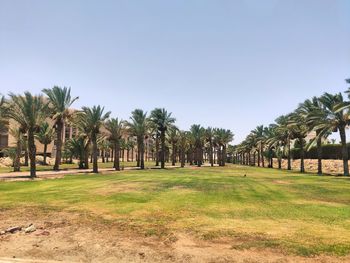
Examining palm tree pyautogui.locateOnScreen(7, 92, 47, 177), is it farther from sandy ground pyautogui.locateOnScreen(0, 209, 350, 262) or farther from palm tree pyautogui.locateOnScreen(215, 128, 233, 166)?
palm tree pyautogui.locateOnScreen(215, 128, 233, 166)

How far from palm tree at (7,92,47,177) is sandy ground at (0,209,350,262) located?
29067 mm

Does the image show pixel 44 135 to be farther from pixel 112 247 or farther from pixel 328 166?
pixel 112 247

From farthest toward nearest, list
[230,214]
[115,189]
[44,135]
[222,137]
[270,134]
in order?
[222,137]
[270,134]
[44,135]
[115,189]
[230,214]

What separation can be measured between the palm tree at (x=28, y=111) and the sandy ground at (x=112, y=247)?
2907 cm

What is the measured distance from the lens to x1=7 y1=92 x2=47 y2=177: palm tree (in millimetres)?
40188

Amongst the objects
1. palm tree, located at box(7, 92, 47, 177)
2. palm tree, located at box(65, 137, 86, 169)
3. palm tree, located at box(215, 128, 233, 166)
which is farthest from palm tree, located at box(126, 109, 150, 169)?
palm tree, located at box(215, 128, 233, 166)

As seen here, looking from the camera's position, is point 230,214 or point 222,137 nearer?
point 230,214

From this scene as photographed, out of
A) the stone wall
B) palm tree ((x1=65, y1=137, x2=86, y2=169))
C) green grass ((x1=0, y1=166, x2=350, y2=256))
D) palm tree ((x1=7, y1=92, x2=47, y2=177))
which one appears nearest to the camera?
green grass ((x1=0, y1=166, x2=350, y2=256))

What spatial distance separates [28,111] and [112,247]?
33.3 metres

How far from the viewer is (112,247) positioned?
418 inches

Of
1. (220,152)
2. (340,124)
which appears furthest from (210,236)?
(220,152)

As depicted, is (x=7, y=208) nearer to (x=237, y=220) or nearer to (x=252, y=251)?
(x=237, y=220)

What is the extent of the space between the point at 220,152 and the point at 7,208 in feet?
346

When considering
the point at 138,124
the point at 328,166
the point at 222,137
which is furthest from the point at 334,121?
the point at 222,137
